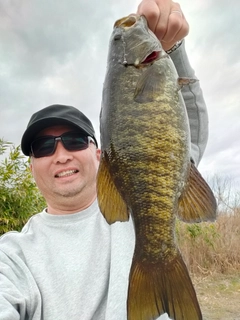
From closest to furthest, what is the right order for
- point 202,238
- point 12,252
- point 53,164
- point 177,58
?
point 177,58
point 12,252
point 53,164
point 202,238

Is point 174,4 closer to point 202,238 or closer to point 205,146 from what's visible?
point 205,146

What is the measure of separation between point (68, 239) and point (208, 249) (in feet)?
20.2

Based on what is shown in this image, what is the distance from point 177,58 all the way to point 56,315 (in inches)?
64.7

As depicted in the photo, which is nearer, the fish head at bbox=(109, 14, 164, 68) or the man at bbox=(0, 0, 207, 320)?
the fish head at bbox=(109, 14, 164, 68)

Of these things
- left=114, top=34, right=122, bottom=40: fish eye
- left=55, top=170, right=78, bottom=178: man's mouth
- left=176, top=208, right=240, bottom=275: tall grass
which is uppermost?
left=114, top=34, right=122, bottom=40: fish eye

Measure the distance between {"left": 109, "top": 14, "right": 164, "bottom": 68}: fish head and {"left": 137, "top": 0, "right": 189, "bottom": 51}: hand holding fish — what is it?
46mm

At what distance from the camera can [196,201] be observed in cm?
139

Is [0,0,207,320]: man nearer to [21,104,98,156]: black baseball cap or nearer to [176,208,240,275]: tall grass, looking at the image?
[21,104,98,156]: black baseball cap

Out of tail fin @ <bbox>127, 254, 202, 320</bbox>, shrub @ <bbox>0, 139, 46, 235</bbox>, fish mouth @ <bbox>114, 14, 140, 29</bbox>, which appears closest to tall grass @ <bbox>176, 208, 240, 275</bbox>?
shrub @ <bbox>0, 139, 46, 235</bbox>

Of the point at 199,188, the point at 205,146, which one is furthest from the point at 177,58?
the point at 199,188

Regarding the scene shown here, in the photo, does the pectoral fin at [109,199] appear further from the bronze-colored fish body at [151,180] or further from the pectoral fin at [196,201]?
the pectoral fin at [196,201]

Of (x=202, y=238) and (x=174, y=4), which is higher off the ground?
(x=174, y=4)

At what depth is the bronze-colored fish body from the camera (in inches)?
52.5

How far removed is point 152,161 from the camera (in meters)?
1.33
